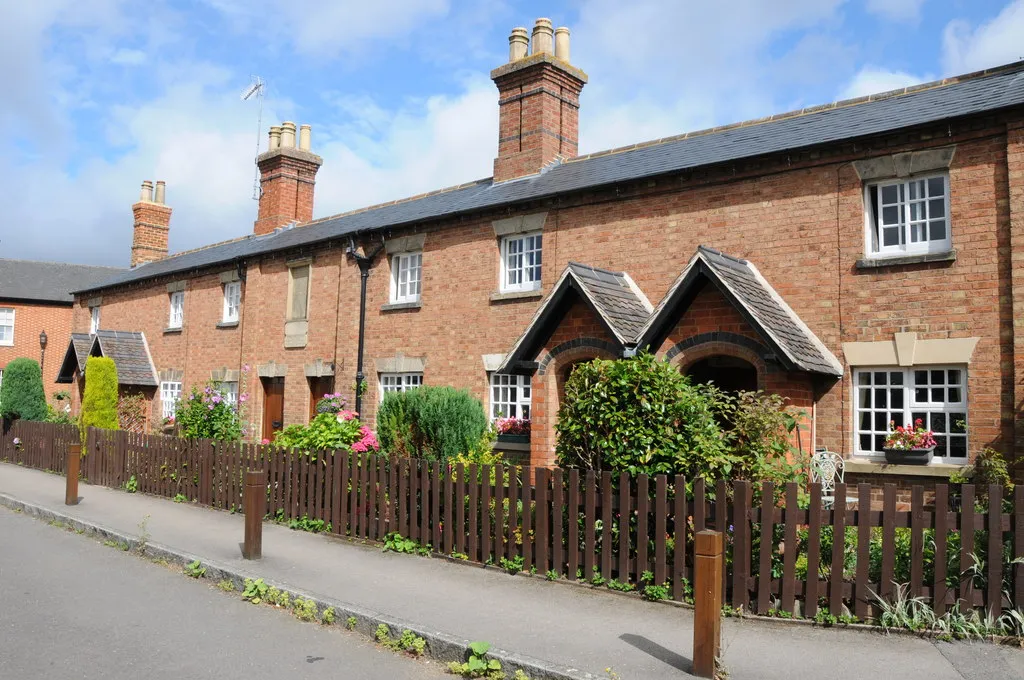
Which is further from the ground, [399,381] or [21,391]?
[399,381]

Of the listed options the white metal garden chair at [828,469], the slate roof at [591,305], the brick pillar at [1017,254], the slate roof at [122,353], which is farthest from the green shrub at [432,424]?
the slate roof at [122,353]

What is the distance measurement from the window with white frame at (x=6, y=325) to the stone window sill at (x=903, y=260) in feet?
119

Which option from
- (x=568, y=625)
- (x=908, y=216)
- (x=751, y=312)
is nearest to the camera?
(x=568, y=625)

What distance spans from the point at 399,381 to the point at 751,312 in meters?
9.35

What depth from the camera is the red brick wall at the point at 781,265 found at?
10.2 metres

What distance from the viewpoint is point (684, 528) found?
7316 millimetres

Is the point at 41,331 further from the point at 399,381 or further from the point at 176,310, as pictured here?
the point at 399,381

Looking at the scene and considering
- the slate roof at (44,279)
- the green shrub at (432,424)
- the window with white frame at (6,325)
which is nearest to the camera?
the green shrub at (432,424)

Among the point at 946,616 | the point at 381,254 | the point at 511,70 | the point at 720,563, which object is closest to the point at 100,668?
the point at 720,563

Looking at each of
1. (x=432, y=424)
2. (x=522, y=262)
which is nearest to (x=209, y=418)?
(x=432, y=424)

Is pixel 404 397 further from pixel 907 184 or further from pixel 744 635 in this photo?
pixel 907 184

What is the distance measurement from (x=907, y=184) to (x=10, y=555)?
40.6ft

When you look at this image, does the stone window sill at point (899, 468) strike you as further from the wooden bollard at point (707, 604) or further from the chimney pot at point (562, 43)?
the chimney pot at point (562, 43)

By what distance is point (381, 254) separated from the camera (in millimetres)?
18297
